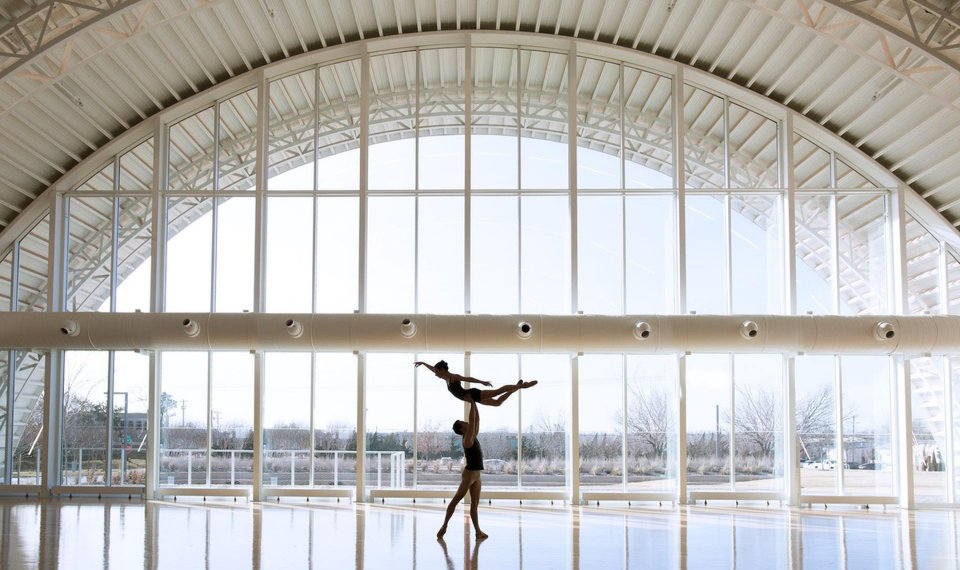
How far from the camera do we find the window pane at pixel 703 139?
2502cm

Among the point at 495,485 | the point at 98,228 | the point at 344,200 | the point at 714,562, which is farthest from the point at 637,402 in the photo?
the point at 98,228

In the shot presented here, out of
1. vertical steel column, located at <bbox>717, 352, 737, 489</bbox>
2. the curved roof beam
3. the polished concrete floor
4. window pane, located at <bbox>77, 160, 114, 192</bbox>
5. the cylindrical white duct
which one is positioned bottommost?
the polished concrete floor

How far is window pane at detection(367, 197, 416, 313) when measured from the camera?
23.9 meters

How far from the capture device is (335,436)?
78.0ft

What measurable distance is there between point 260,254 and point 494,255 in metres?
6.18

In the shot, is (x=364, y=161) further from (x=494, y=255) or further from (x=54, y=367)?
(x=54, y=367)

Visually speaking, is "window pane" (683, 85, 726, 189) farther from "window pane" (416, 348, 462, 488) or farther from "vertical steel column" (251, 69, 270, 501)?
"vertical steel column" (251, 69, 270, 501)

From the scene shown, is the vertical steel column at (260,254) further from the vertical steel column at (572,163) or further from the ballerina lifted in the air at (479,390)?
the ballerina lifted in the air at (479,390)

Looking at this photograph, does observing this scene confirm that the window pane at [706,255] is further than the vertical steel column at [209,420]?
Yes

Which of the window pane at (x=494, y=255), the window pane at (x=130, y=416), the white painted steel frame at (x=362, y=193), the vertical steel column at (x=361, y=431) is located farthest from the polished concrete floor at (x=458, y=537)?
the window pane at (x=494, y=255)

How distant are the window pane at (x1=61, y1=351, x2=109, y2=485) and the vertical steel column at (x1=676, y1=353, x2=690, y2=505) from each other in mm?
14795

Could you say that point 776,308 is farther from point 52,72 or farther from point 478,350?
point 52,72

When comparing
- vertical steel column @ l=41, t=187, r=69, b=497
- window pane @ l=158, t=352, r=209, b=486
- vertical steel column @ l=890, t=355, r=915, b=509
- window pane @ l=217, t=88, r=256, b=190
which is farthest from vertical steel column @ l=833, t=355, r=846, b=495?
vertical steel column @ l=41, t=187, r=69, b=497

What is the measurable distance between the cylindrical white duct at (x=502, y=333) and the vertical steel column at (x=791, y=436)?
1666mm
